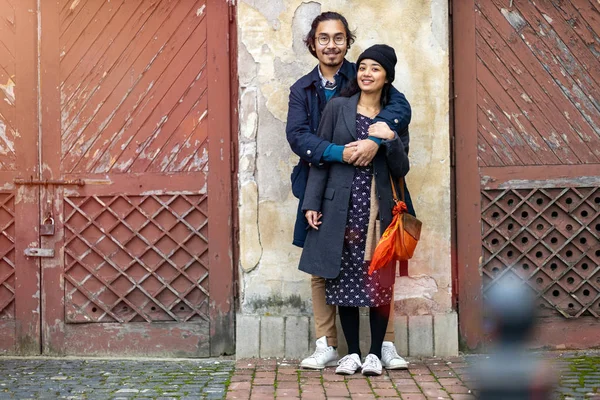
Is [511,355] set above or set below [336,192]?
below

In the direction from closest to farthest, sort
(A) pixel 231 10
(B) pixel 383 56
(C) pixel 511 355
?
(C) pixel 511 355 < (B) pixel 383 56 < (A) pixel 231 10

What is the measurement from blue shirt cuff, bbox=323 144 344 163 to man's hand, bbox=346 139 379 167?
0.05 metres

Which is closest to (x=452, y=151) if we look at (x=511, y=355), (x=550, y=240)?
(x=550, y=240)

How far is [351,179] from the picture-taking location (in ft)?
16.2

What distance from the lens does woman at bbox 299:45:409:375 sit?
4.91 m

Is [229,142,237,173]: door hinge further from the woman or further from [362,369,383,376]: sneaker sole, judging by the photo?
[362,369,383,376]: sneaker sole

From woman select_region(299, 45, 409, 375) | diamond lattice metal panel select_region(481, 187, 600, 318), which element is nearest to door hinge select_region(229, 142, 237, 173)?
woman select_region(299, 45, 409, 375)

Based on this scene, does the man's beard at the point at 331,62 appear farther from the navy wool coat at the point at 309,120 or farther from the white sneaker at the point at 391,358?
the white sneaker at the point at 391,358

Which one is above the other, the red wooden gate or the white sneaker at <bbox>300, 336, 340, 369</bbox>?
the red wooden gate

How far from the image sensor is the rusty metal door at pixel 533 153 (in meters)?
5.70

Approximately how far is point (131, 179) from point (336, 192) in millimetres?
1611

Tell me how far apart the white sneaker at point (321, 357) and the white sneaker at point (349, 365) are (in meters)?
0.15

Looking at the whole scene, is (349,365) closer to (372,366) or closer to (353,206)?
(372,366)

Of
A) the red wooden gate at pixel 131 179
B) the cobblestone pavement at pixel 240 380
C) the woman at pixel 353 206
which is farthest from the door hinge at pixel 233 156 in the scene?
the cobblestone pavement at pixel 240 380
